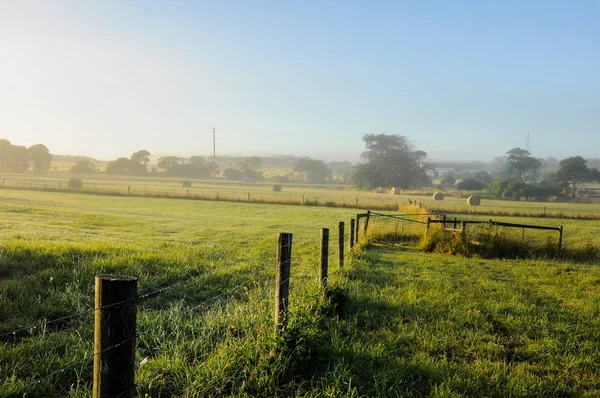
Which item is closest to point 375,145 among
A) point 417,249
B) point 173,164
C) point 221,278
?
point 173,164

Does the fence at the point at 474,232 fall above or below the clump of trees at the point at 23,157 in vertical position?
below

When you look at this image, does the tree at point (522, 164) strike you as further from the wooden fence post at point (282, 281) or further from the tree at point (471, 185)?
the wooden fence post at point (282, 281)

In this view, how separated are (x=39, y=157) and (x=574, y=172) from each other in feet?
422

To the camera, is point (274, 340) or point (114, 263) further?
point (114, 263)

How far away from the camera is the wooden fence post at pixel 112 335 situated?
8.00ft

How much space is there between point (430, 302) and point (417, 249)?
894 cm

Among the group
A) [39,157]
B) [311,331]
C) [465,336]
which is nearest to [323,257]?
[311,331]

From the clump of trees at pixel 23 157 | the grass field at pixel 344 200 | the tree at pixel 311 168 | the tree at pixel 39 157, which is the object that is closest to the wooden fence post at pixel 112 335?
the grass field at pixel 344 200

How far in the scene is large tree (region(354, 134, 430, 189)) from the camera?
4254 inches

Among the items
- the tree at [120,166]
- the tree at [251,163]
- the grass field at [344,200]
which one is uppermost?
the tree at [251,163]

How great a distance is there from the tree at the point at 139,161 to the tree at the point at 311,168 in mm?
55583

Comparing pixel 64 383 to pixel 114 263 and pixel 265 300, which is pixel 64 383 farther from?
pixel 114 263

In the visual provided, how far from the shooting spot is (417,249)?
16344 millimetres

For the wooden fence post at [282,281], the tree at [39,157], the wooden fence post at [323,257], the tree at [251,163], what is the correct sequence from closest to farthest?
the wooden fence post at [282,281] < the wooden fence post at [323,257] < the tree at [39,157] < the tree at [251,163]
